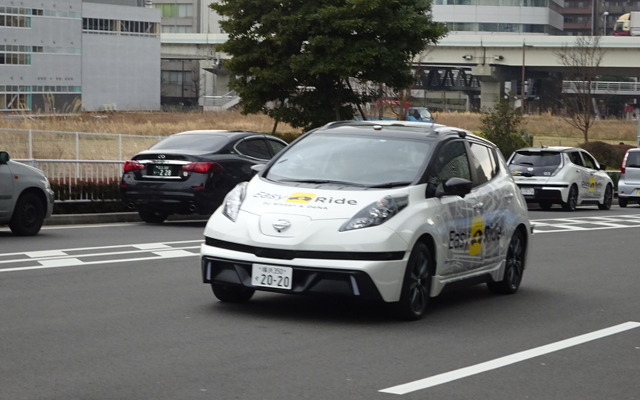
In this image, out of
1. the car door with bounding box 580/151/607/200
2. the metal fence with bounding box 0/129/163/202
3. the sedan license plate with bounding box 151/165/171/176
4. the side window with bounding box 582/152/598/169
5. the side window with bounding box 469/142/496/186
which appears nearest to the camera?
the side window with bounding box 469/142/496/186

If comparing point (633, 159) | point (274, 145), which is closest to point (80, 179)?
point (274, 145)

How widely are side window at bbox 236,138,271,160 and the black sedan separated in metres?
0.14

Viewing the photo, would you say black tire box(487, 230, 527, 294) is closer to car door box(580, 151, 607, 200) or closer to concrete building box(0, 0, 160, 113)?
car door box(580, 151, 607, 200)

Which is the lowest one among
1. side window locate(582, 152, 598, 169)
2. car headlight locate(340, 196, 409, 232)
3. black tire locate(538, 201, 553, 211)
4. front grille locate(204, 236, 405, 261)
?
black tire locate(538, 201, 553, 211)

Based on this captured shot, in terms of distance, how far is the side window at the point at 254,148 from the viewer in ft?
65.5

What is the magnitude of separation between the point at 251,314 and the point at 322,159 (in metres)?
1.63

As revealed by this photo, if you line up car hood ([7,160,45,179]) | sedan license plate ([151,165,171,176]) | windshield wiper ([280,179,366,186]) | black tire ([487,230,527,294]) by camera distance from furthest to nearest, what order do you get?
sedan license plate ([151,165,171,176]) < car hood ([7,160,45,179]) < black tire ([487,230,527,294]) < windshield wiper ([280,179,366,186])

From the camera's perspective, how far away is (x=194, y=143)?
64.4 feet

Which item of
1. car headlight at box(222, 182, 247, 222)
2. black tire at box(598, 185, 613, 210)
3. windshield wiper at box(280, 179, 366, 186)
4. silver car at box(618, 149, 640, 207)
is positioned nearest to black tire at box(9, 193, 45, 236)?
car headlight at box(222, 182, 247, 222)

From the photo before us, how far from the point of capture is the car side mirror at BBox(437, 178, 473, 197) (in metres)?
10.2

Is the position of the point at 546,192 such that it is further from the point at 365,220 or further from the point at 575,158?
the point at 365,220

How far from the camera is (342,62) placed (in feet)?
115

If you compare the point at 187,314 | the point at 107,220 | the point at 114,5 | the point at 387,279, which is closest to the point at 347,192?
the point at 387,279

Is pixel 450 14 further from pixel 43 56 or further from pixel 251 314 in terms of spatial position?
pixel 251 314
